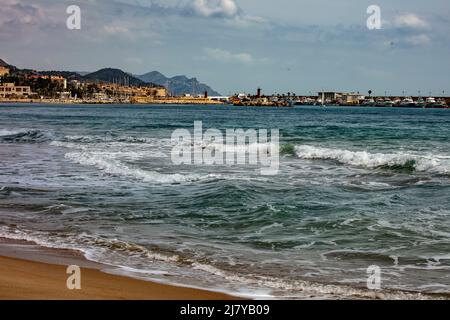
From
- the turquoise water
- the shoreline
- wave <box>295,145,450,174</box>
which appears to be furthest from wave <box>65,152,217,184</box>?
the shoreline

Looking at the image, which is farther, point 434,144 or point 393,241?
point 434,144

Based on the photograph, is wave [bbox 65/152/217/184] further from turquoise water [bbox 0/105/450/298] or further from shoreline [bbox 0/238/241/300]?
shoreline [bbox 0/238/241/300]

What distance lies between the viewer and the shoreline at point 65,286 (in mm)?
6031

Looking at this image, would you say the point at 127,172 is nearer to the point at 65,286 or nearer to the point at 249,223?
the point at 249,223

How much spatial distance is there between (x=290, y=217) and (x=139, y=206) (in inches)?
130

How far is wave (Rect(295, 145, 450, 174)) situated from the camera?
788 inches

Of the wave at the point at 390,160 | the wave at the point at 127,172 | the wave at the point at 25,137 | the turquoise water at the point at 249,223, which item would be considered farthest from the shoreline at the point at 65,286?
the wave at the point at 25,137

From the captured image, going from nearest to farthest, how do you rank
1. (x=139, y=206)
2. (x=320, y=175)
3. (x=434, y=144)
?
(x=139, y=206) < (x=320, y=175) < (x=434, y=144)

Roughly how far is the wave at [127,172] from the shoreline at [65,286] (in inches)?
334

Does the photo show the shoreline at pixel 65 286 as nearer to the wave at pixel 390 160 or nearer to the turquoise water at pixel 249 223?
the turquoise water at pixel 249 223

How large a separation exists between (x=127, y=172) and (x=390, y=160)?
32.1 ft
